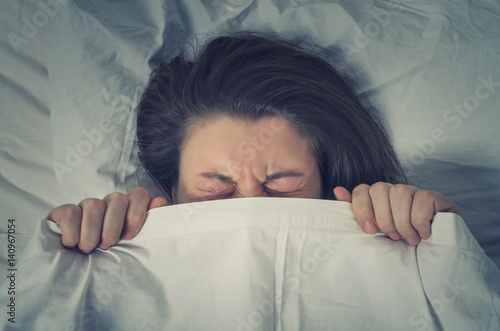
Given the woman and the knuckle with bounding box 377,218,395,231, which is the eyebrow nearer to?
the woman

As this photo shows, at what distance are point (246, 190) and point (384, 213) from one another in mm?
261

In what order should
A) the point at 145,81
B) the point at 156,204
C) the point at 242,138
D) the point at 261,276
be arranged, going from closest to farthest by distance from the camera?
1. the point at 261,276
2. the point at 156,204
3. the point at 242,138
4. the point at 145,81

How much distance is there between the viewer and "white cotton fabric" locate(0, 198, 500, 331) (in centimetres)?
59

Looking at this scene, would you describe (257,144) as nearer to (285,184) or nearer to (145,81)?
(285,184)

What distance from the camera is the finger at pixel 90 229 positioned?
66 cm

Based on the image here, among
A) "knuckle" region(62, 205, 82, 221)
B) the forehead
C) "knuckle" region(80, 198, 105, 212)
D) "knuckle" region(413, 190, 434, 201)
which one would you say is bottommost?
"knuckle" region(62, 205, 82, 221)

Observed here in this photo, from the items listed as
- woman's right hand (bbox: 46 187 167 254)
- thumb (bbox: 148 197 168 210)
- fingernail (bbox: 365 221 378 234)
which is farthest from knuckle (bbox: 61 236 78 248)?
fingernail (bbox: 365 221 378 234)

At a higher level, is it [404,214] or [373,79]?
[373,79]

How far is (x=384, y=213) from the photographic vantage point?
0.66 m

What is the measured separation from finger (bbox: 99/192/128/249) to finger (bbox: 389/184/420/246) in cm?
44

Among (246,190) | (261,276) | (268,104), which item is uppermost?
(268,104)

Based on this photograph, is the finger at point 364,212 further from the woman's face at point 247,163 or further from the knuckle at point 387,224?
the woman's face at point 247,163

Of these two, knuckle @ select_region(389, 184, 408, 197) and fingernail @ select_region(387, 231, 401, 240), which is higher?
knuckle @ select_region(389, 184, 408, 197)

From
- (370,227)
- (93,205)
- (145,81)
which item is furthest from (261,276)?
(145,81)
